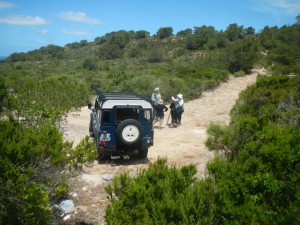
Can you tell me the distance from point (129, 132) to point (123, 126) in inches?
9.3

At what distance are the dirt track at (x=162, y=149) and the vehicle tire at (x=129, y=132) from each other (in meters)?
0.79

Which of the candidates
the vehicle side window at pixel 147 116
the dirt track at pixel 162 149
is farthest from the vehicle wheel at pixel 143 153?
the vehicle side window at pixel 147 116

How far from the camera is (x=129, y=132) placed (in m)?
7.86

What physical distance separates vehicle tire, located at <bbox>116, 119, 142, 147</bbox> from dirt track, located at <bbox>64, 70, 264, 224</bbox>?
2.60 ft

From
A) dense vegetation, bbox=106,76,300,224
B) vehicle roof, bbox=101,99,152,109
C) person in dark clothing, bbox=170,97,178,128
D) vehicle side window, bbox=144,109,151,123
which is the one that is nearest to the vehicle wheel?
vehicle side window, bbox=144,109,151,123

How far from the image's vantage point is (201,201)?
3742 mm

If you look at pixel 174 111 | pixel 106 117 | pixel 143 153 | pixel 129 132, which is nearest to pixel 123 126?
pixel 129 132

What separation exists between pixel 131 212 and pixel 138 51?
52.6m

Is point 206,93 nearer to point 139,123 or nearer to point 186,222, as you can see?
point 139,123

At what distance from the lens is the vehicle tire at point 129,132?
778 cm

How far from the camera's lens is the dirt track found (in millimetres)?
6289

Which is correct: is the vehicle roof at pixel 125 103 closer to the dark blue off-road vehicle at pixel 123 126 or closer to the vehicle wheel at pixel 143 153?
the dark blue off-road vehicle at pixel 123 126

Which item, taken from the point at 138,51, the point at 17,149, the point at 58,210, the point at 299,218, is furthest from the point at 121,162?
the point at 138,51

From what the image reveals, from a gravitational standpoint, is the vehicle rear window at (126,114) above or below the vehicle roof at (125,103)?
below
